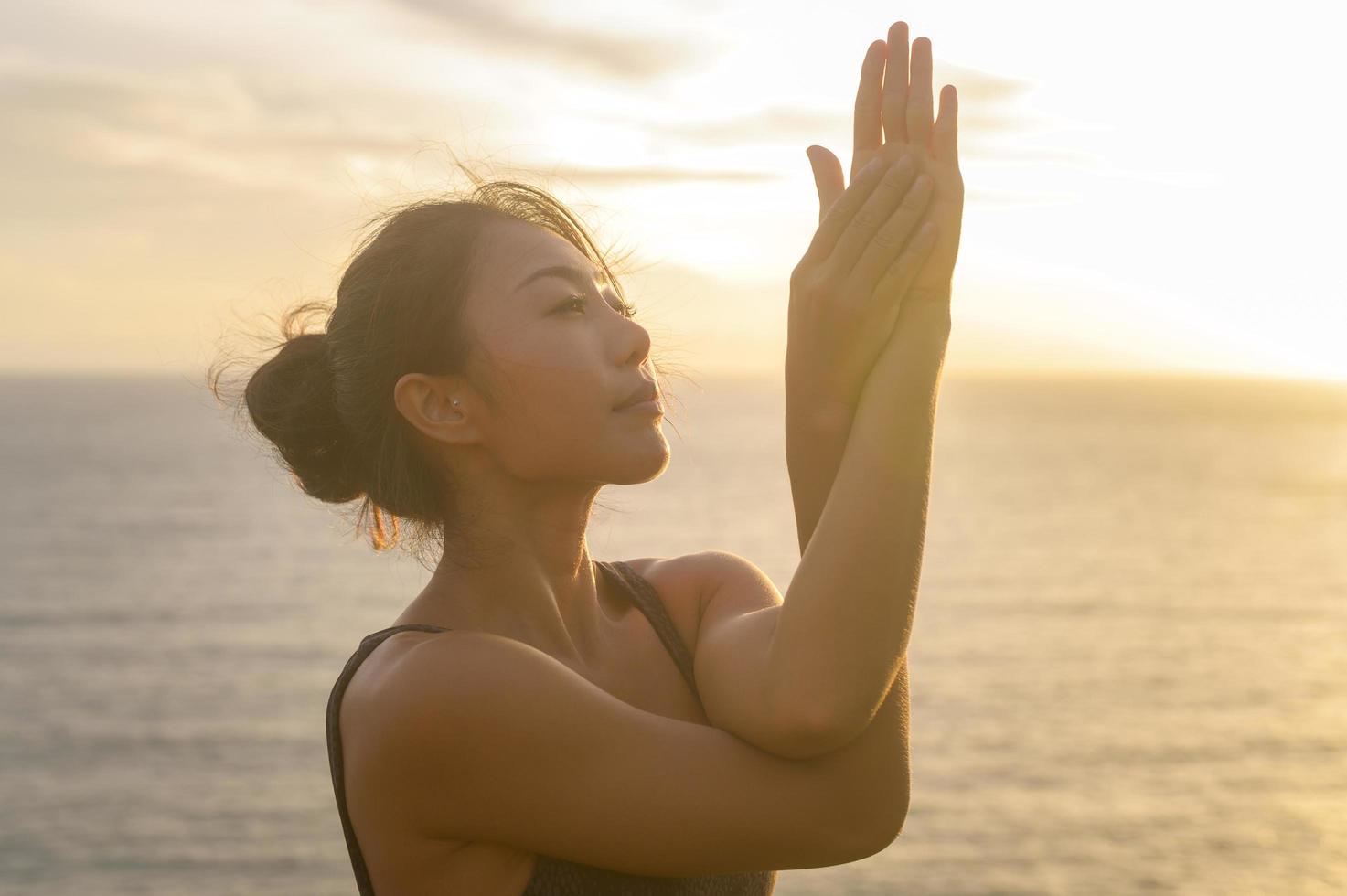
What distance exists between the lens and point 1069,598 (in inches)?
3408

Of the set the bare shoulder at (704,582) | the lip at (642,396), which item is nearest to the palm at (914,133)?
the lip at (642,396)

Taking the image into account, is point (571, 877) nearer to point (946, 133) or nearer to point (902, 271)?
point (902, 271)

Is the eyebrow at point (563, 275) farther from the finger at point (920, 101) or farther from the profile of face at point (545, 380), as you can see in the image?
the finger at point (920, 101)

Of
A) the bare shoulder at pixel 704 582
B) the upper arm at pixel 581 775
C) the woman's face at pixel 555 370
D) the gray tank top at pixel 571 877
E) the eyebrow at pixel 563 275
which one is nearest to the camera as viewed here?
the upper arm at pixel 581 775

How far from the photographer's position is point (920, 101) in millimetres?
2543

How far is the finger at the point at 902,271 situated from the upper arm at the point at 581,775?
0.90 metres

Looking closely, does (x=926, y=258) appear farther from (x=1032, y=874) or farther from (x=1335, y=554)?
(x=1335, y=554)

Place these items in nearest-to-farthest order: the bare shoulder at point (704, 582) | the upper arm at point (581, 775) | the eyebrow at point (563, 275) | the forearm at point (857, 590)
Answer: the forearm at point (857, 590) < the upper arm at point (581, 775) < the eyebrow at point (563, 275) < the bare shoulder at point (704, 582)

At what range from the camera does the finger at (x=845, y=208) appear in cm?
250

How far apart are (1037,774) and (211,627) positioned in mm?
48540

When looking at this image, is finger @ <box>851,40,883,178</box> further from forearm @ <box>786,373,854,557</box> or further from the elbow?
the elbow

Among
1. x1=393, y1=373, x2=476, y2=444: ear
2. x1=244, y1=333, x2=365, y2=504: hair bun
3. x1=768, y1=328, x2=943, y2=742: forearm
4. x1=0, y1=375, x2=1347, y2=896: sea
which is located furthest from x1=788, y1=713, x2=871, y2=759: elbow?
x1=0, y1=375, x2=1347, y2=896: sea

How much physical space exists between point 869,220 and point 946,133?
0.27m

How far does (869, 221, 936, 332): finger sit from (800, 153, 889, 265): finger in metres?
0.12
